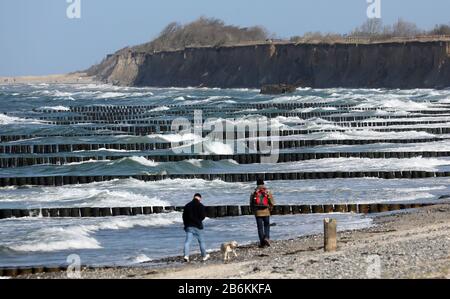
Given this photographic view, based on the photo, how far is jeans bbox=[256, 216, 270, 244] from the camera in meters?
23.0

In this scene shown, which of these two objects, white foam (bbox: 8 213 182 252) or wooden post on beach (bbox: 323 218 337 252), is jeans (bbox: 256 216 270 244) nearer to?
wooden post on beach (bbox: 323 218 337 252)

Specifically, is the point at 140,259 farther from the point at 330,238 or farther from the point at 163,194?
the point at 163,194

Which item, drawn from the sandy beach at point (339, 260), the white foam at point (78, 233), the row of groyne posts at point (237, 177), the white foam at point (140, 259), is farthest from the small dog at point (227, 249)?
the row of groyne posts at point (237, 177)

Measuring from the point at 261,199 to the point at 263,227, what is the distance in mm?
967

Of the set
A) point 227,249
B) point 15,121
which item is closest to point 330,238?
point 227,249

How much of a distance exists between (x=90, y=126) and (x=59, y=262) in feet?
167

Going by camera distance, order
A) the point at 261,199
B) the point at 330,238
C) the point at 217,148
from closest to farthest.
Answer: the point at 330,238 < the point at 261,199 < the point at 217,148

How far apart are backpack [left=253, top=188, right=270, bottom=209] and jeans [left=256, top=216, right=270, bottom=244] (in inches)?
12.3

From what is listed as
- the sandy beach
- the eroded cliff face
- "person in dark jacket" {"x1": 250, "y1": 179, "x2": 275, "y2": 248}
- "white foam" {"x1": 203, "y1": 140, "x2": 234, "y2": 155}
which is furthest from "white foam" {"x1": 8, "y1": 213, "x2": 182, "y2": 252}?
the eroded cliff face

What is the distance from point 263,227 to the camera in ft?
77.1
